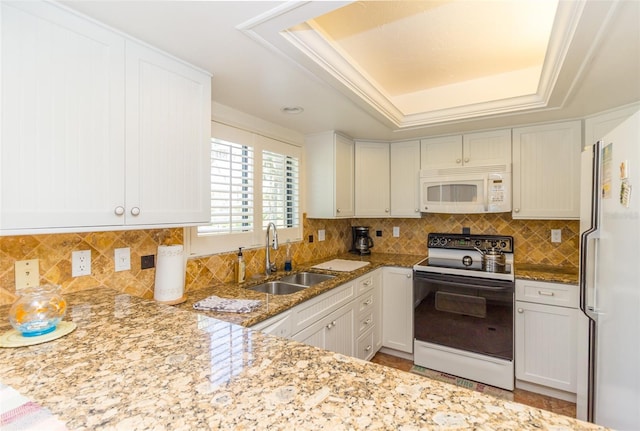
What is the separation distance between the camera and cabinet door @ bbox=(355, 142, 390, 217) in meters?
3.06

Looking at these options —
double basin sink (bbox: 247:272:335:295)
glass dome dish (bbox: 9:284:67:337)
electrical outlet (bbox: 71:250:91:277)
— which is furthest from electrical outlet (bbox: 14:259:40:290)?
double basin sink (bbox: 247:272:335:295)

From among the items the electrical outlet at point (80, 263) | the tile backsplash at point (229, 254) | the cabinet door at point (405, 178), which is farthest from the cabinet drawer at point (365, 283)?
the electrical outlet at point (80, 263)

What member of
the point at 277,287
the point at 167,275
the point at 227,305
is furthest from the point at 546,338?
the point at 167,275

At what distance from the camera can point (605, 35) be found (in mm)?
1237

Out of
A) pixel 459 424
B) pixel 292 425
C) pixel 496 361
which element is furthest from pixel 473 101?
pixel 292 425

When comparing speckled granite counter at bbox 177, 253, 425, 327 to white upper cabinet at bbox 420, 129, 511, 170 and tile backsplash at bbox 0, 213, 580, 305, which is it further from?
white upper cabinet at bbox 420, 129, 511, 170

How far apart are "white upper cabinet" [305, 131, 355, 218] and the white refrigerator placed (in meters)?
1.73

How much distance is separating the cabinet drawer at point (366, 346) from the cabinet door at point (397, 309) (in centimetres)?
20

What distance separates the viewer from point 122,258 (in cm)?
155

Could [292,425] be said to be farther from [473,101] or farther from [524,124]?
[524,124]

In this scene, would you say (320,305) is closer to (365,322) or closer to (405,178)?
(365,322)

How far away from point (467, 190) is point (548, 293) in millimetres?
988

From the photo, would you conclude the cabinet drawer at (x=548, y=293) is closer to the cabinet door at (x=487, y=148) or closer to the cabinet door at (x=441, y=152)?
the cabinet door at (x=487, y=148)

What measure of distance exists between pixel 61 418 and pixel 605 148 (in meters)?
1.98
